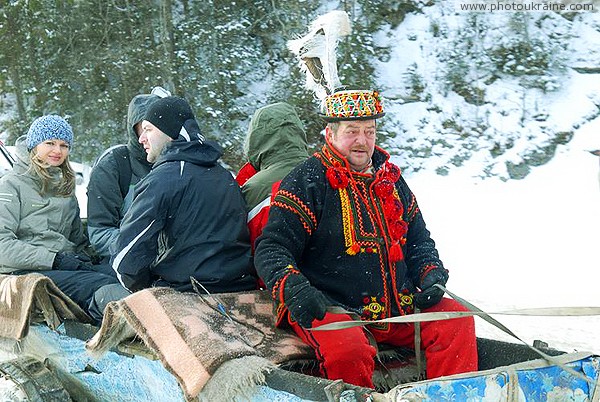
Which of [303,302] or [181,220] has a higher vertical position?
Answer: [181,220]

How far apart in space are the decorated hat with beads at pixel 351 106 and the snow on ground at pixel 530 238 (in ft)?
9.52

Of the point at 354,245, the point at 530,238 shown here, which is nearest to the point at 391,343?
the point at 354,245

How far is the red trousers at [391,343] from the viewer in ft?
9.91

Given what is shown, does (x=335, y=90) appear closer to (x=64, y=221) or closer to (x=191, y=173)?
(x=191, y=173)

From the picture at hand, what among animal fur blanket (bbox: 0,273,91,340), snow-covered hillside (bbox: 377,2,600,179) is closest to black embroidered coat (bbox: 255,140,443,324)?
animal fur blanket (bbox: 0,273,91,340)

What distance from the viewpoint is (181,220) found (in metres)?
3.40

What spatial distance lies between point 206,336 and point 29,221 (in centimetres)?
180

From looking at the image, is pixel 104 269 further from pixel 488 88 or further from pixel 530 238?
pixel 488 88

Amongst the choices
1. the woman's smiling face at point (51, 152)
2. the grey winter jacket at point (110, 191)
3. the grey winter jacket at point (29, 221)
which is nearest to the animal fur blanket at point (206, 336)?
the grey winter jacket at point (29, 221)

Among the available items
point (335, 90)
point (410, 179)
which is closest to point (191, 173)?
point (335, 90)

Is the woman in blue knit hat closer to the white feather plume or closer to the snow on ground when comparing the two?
the white feather plume

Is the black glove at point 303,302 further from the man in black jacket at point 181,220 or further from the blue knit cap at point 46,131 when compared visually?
the blue knit cap at point 46,131

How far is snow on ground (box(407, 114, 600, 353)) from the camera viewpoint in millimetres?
6258

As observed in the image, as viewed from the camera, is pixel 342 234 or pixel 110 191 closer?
pixel 342 234
